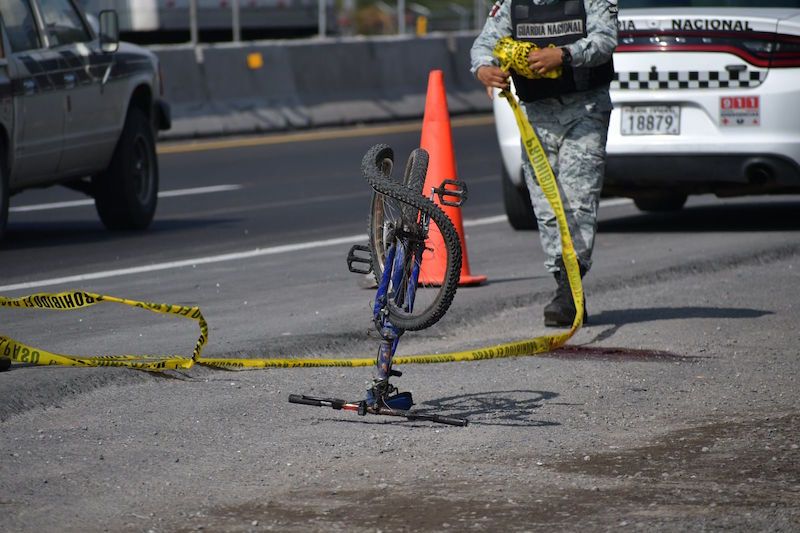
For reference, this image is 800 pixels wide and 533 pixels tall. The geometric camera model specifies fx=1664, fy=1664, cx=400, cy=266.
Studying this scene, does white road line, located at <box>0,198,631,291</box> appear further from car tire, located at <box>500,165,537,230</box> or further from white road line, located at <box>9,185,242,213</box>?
white road line, located at <box>9,185,242,213</box>

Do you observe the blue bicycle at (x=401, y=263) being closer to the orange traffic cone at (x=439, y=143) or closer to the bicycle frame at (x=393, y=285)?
the bicycle frame at (x=393, y=285)

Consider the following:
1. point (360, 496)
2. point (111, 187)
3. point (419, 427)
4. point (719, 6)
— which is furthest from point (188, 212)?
point (360, 496)

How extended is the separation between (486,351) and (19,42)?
15.7 feet

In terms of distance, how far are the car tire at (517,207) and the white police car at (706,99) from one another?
719 mm

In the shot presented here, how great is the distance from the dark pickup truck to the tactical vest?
3.89m

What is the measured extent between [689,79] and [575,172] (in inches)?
103

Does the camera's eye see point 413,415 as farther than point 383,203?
No

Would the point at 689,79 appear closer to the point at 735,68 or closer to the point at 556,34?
the point at 735,68

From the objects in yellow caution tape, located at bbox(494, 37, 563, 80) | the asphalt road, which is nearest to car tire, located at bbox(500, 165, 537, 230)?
the asphalt road

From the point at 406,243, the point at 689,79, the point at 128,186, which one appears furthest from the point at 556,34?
the point at 128,186

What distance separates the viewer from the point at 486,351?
6.68m

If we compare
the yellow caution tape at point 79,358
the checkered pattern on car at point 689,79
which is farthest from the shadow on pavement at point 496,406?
the checkered pattern on car at point 689,79

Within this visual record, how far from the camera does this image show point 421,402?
5.89 m

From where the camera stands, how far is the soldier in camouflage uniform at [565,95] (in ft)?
23.3
